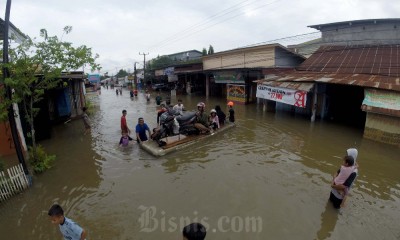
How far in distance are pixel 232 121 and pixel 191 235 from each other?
1232cm

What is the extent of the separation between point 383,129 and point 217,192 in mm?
9425


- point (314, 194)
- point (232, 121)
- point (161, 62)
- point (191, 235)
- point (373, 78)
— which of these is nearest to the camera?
point (191, 235)

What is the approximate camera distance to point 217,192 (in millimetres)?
7039

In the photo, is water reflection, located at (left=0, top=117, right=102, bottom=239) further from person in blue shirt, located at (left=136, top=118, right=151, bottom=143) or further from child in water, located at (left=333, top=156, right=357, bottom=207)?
child in water, located at (left=333, top=156, right=357, bottom=207)

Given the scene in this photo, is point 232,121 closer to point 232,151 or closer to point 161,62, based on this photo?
point 232,151

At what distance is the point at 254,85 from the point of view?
25.4 m

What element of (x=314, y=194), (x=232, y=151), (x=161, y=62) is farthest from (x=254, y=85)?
(x=161, y=62)

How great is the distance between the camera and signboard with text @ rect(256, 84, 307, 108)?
50.9 ft

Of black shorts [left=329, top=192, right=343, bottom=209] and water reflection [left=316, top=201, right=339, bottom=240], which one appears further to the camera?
black shorts [left=329, top=192, right=343, bottom=209]

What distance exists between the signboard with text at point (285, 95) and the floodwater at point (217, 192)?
13.6 ft

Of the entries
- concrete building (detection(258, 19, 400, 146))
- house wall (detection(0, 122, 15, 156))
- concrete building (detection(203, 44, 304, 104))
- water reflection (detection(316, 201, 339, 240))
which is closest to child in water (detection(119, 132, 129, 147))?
house wall (detection(0, 122, 15, 156))

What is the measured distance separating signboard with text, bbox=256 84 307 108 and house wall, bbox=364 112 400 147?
13.2 ft

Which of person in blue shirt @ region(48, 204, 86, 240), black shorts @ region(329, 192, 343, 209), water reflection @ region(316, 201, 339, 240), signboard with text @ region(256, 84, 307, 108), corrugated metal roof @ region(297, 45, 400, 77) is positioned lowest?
water reflection @ region(316, 201, 339, 240)

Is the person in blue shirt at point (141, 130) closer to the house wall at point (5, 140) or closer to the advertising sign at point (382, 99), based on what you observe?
the house wall at point (5, 140)
